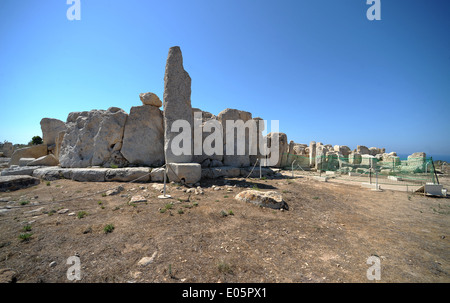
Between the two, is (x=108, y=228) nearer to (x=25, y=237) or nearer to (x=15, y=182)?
(x=25, y=237)

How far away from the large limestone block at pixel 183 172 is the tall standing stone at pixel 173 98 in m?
0.56

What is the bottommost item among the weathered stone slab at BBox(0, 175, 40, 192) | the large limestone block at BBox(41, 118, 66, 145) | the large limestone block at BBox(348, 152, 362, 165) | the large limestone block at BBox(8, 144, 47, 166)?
the weathered stone slab at BBox(0, 175, 40, 192)

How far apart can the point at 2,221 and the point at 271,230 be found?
19.3ft

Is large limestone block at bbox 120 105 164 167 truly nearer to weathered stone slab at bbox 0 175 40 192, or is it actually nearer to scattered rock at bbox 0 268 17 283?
weathered stone slab at bbox 0 175 40 192

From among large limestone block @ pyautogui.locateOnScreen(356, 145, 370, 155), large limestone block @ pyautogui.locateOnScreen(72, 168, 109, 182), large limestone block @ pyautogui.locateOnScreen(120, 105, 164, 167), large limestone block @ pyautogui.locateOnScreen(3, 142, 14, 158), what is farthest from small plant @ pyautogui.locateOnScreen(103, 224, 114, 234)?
large limestone block @ pyautogui.locateOnScreen(3, 142, 14, 158)

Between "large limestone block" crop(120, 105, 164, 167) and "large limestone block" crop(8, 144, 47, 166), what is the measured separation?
9.02 metres

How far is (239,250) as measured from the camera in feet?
9.93

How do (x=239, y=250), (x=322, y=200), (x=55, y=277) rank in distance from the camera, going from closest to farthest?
(x=55, y=277) → (x=239, y=250) → (x=322, y=200)

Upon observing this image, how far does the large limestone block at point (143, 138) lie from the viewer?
8391mm

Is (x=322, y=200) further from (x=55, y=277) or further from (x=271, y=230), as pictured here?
(x=55, y=277)

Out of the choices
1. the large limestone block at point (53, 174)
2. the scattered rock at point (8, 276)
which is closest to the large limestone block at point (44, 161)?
the large limestone block at point (53, 174)

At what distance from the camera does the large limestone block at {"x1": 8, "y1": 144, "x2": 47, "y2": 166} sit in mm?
11243

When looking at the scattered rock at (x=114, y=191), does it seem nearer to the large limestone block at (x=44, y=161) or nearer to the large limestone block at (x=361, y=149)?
the large limestone block at (x=44, y=161)
